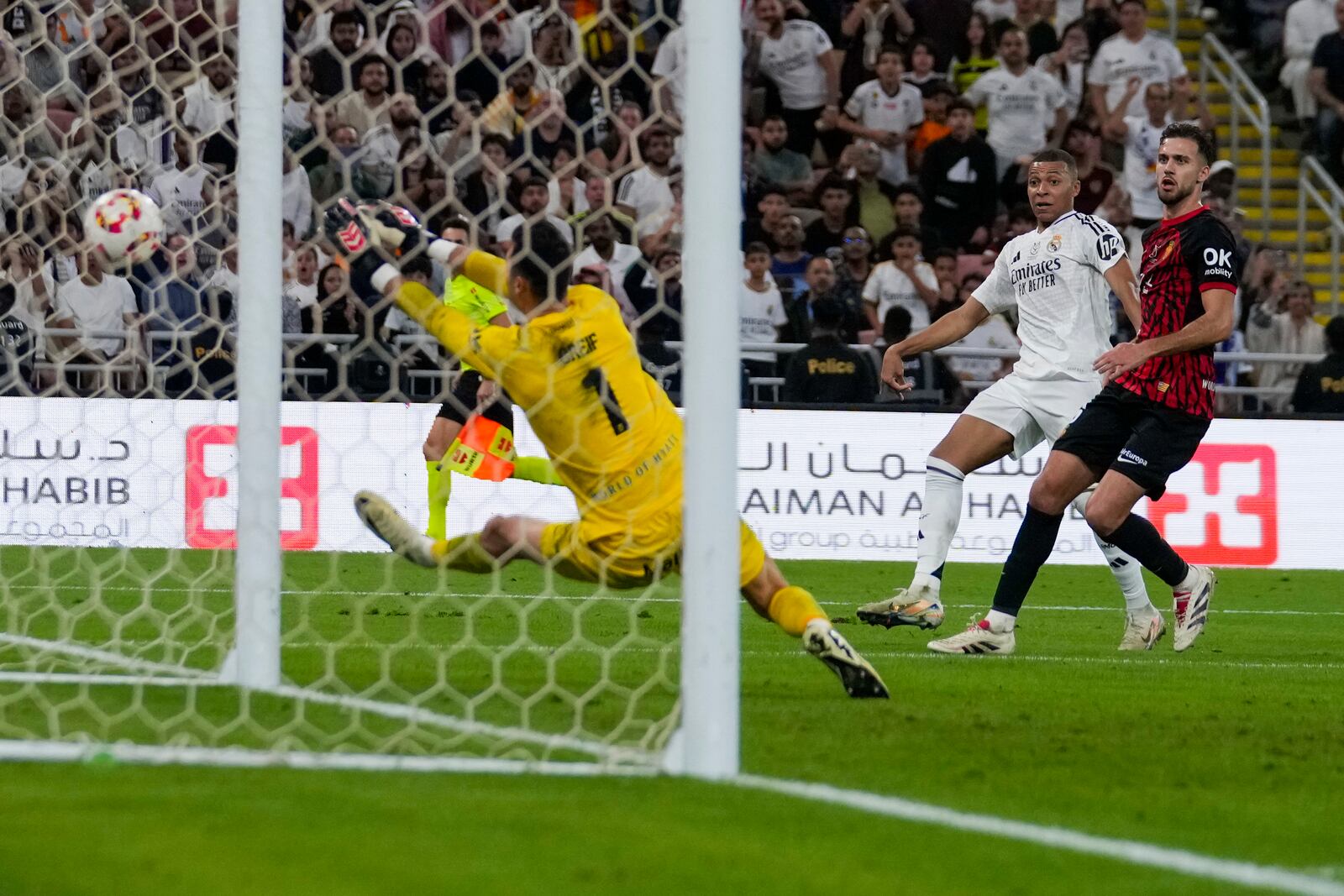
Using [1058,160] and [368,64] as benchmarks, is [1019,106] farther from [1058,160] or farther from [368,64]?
[1058,160]

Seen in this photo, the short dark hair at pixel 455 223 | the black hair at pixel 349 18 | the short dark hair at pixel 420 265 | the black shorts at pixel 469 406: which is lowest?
the black shorts at pixel 469 406

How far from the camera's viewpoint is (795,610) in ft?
18.8

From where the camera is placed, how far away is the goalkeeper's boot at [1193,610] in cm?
784

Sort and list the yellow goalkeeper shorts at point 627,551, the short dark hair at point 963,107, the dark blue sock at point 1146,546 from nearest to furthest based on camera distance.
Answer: the yellow goalkeeper shorts at point 627,551 → the dark blue sock at point 1146,546 → the short dark hair at point 963,107

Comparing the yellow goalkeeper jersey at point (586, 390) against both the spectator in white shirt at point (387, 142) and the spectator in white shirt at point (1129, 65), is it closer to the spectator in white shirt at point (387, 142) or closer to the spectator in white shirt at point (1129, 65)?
the spectator in white shirt at point (387, 142)

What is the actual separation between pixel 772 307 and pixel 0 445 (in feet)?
17.4

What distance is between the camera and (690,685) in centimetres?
412

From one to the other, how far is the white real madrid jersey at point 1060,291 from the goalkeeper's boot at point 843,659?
2624 mm

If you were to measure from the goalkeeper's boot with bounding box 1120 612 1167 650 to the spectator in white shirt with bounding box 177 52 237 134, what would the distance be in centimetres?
418

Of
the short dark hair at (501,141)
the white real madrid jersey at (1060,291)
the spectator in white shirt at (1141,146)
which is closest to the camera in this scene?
the short dark hair at (501,141)

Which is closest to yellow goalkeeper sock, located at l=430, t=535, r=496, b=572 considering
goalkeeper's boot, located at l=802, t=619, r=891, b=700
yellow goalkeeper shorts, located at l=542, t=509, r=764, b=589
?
yellow goalkeeper shorts, located at l=542, t=509, r=764, b=589

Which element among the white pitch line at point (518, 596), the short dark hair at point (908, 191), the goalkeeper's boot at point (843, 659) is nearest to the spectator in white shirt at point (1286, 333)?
the short dark hair at point (908, 191)

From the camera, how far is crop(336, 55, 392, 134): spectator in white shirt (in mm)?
8398

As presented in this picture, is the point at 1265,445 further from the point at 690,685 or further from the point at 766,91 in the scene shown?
the point at 690,685
